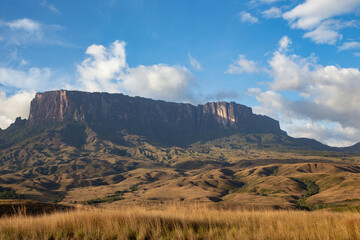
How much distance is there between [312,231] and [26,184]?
682ft

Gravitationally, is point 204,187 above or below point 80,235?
below

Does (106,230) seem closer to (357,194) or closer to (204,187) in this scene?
(357,194)

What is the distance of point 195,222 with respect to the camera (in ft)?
37.6

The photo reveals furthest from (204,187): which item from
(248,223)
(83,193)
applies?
(248,223)

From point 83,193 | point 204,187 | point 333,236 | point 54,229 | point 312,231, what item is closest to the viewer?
point 333,236

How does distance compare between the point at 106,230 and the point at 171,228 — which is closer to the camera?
the point at 106,230

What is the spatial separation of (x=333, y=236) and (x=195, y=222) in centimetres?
529

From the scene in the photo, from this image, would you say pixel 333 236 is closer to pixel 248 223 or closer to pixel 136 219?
pixel 248 223

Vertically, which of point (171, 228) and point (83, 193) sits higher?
point (171, 228)

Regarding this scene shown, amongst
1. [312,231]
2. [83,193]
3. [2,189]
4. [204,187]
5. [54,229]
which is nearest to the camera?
[312,231]

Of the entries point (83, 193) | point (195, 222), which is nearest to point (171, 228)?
point (195, 222)

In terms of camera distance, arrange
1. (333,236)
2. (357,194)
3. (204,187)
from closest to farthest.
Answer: (333,236) < (357,194) < (204,187)

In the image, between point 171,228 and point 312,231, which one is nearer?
point 312,231

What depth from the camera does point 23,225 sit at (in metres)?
10.4
